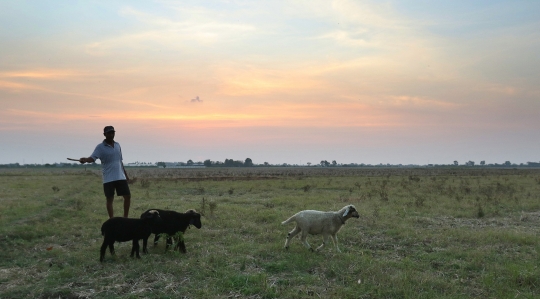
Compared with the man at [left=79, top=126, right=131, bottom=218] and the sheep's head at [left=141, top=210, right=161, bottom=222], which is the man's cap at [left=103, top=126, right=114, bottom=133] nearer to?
the man at [left=79, top=126, right=131, bottom=218]

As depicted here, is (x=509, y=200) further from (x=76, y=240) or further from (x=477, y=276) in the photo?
(x=76, y=240)

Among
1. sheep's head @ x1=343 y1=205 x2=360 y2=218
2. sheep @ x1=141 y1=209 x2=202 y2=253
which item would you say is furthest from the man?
sheep's head @ x1=343 y1=205 x2=360 y2=218

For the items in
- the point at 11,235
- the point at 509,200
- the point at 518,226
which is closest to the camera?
the point at 11,235

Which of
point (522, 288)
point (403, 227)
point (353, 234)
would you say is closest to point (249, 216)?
point (353, 234)

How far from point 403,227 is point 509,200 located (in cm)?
1076

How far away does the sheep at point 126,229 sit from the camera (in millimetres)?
7719

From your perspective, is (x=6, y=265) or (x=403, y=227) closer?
(x=6, y=265)

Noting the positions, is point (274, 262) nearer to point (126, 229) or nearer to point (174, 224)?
point (174, 224)

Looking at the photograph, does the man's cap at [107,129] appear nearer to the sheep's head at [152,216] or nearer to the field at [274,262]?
the sheep's head at [152,216]

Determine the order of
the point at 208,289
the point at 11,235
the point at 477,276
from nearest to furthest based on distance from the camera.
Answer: the point at 208,289 → the point at 477,276 → the point at 11,235

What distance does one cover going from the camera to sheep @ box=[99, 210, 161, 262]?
772 cm

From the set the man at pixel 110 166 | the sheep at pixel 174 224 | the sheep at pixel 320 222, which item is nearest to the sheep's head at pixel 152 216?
the sheep at pixel 174 224

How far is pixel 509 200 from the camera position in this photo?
1894 cm

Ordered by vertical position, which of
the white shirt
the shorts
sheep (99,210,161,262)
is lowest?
sheep (99,210,161,262)
